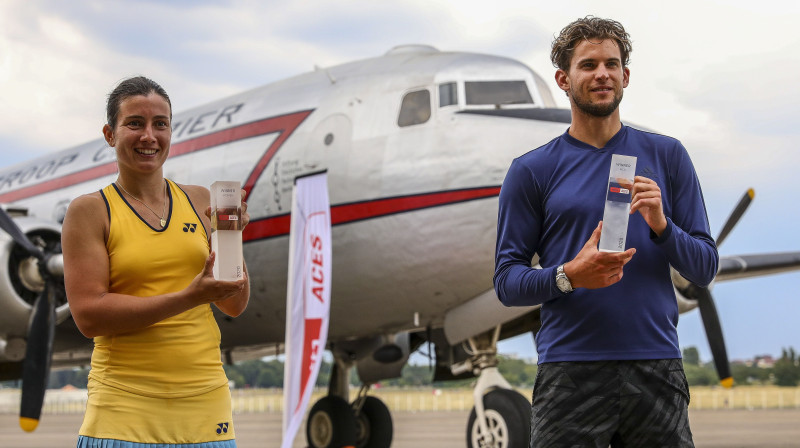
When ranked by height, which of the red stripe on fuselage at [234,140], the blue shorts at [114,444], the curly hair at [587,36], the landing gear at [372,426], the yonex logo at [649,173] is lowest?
the blue shorts at [114,444]

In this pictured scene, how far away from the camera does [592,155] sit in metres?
2.33

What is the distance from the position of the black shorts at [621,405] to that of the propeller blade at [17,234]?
7870 mm

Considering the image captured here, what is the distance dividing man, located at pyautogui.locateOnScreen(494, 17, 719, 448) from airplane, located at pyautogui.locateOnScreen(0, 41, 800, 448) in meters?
4.86

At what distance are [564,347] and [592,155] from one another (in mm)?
520

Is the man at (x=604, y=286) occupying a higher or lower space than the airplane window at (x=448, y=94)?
lower

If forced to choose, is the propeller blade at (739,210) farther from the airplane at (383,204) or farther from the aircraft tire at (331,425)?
the aircraft tire at (331,425)

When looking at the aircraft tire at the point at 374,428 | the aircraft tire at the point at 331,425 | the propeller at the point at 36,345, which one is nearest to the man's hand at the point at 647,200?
the propeller at the point at 36,345

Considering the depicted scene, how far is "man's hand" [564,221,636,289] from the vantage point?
1959 mm

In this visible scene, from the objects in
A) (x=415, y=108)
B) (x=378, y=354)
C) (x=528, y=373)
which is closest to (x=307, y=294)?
(x=415, y=108)

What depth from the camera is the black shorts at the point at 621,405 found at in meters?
2.17

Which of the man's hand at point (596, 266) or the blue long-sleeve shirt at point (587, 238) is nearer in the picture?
the man's hand at point (596, 266)

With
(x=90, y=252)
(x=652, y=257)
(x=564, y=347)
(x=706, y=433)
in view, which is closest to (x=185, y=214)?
(x=90, y=252)

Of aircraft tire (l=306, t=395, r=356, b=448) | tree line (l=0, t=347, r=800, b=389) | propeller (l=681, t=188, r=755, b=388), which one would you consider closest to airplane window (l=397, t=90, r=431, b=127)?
propeller (l=681, t=188, r=755, b=388)

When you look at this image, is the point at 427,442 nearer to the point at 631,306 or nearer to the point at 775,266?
the point at 775,266
